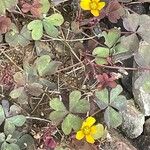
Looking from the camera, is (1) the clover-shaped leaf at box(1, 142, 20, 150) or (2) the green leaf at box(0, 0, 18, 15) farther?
(2) the green leaf at box(0, 0, 18, 15)

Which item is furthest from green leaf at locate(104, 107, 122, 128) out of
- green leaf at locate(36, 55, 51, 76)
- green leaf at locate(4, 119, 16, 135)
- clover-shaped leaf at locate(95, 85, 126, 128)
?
green leaf at locate(4, 119, 16, 135)

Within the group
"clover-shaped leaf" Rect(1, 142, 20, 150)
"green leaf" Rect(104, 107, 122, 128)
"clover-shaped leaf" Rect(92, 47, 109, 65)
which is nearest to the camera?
"clover-shaped leaf" Rect(1, 142, 20, 150)

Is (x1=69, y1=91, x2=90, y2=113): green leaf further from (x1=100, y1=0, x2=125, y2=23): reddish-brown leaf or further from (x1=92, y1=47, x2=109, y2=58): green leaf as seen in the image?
(x1=100, y1=0, x2=125, y2=23): reddish-brown leaf

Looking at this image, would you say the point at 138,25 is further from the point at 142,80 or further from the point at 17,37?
the point at 17,37

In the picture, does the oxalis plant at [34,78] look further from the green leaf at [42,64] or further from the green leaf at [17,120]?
the green leaf at [17,120]

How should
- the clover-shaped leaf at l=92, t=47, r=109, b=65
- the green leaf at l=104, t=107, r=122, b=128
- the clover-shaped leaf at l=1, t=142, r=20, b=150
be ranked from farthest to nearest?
the clover-shaped leaf at l=92, t=47, r=109, b=65
the green leaf at l=104, t=107, r=122, b=128
the clover-shaped leaf at l=1, t=142, r=20, b=150

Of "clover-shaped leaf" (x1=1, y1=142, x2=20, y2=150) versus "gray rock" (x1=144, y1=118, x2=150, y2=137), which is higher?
"clover-shaped leaf" (x1=1, y1=142, x2=20, y2=150)

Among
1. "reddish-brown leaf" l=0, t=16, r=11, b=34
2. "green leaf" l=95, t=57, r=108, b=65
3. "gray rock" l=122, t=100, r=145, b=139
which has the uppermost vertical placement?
"reddish-brown leaf" l=0, t=16, r=11, b=34

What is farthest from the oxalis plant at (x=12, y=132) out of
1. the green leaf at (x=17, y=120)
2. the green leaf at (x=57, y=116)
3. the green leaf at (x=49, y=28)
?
the green leaf at (x=49, y=28)
